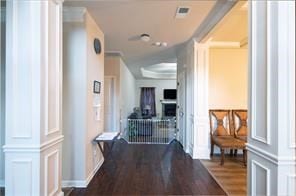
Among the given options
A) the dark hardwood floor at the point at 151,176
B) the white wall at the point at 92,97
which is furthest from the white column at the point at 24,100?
the white wall at the point at 92,97

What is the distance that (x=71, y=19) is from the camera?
4.09 m

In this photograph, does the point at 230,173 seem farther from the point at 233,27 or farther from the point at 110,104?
the point at 110,104

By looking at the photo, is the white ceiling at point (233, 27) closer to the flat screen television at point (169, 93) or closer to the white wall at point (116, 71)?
the white wall at point (116, 71)

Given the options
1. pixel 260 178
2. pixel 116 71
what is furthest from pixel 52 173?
pixel 116 71

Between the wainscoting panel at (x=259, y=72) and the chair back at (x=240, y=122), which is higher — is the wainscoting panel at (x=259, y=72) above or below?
above

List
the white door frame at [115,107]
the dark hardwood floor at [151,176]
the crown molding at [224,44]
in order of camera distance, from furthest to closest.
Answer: the white door frame at [115,107], the crown molding at [224,44], the dark hardwood floor at [151,176]

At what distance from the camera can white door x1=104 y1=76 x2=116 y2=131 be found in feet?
28.8

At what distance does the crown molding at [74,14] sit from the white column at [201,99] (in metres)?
2.78

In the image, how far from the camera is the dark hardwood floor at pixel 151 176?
3.86 m

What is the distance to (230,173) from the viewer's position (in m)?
4.80

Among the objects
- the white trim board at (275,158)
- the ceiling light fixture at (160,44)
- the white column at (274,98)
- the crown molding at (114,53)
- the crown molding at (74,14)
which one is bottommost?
the white trim board at (275,158)

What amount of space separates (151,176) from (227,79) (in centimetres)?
317

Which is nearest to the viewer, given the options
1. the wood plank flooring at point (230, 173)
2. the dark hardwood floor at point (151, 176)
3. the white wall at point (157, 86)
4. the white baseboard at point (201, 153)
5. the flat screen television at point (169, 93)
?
the dark hardwood floor at point (151, 176)

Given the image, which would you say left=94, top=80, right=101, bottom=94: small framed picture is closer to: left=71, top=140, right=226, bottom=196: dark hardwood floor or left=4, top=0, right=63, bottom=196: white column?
left=71, top=140, right=226, bottom=196: dark hardwood floor
